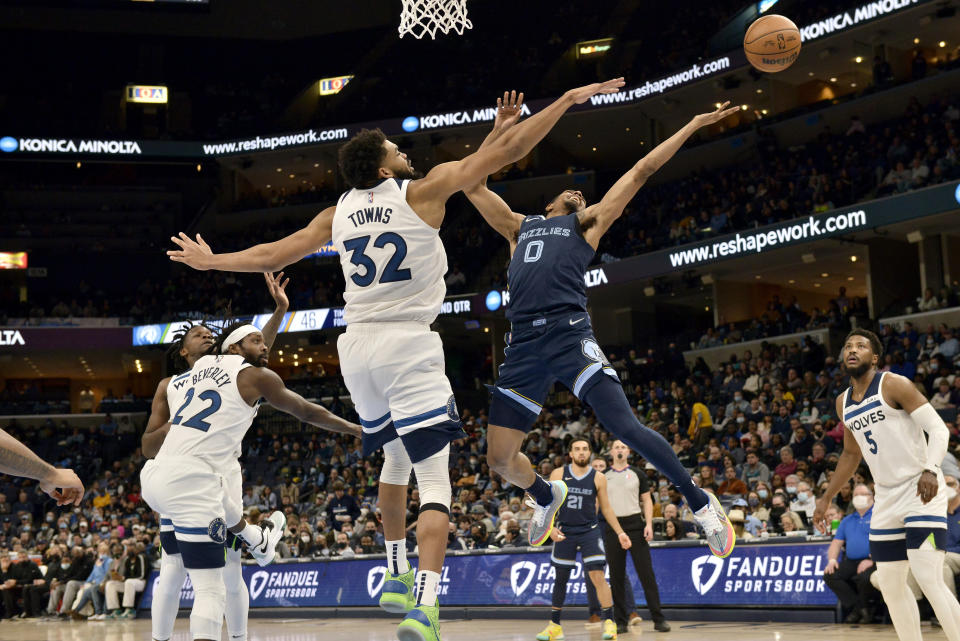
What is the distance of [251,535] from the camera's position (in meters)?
8.05

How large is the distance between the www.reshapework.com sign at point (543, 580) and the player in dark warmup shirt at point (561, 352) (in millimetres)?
6380

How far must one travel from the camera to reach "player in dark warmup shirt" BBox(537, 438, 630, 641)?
41.8 ft

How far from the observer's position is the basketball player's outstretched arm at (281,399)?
7.01 meters

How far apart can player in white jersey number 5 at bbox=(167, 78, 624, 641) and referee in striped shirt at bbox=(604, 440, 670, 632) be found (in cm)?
771

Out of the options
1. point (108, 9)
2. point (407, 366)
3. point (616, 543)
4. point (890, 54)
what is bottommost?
point (616, 543)

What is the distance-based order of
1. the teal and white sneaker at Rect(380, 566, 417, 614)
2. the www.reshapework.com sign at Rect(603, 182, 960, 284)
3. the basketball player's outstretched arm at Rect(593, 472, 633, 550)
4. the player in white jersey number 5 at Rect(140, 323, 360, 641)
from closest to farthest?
the teal and white sneaker at Rect(380, 566, 417, 614) → the player in white jersey number 5 at Rect(140, 323, 360, 641) → the basketball player's outstretched arm at Rect(593, 472, 633, 550) → the www.reshapework.com sign at Rect(603, 182, 960, 284)

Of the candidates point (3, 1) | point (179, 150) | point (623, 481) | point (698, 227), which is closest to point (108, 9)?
point (3, 1)

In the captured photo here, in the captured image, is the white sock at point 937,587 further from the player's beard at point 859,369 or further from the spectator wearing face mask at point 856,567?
the spectator wearing face mask at point 856,567

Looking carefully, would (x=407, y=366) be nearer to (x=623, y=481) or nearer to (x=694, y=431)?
(x=623, y=481)

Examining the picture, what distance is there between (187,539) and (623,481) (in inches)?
300

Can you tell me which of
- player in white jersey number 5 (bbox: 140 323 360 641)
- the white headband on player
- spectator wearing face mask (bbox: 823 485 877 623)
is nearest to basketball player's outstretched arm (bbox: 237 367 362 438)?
player in white jersey number 5 (bbox: 140 323 360 641)

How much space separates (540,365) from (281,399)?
180 centimetres

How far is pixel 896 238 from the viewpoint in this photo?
2989 cm

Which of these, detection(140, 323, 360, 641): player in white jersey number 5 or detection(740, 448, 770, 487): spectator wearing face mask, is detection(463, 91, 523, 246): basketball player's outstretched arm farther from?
detection(740, 448, 770, 487): spectator wearing face mask
